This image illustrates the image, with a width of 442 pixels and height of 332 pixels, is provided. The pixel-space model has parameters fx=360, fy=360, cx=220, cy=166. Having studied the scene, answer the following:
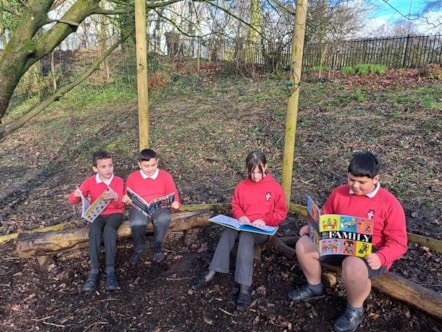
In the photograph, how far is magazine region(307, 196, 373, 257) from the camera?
231 centimetres

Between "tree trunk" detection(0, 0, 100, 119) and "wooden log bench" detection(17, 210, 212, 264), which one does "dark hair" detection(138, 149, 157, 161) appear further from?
"tree trunk" detection(0, 0, 100, 119)

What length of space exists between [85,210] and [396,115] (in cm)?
640

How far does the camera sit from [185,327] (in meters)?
2.54

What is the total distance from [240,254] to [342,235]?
83 cm

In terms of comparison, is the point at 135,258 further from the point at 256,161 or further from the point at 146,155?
the point at 256,161

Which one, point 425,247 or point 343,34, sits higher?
point 343,34

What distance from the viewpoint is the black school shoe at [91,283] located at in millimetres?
2990

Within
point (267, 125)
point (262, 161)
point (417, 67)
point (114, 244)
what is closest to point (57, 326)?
point (114, 244)

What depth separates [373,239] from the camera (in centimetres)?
254

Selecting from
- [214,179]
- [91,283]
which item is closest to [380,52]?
[214,179]

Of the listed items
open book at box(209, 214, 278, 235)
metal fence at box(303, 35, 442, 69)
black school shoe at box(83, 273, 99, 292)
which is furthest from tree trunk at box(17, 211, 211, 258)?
metal fence at box(303, 35, 442, 69)

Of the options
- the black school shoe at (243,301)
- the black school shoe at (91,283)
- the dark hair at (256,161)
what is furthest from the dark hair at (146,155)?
the black school shoe at (243,301)

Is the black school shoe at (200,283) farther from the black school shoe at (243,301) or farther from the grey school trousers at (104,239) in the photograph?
the grey school trousers at (104,239)

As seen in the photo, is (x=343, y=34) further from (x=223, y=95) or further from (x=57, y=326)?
(x=57, y=326)
